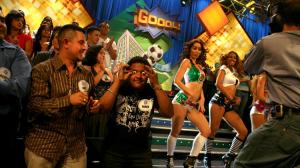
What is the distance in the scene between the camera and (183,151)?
6.54 metres

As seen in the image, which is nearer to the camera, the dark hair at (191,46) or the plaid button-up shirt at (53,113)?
the plaid button-up shirt at (53,113)

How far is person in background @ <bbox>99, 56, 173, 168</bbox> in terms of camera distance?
3221 millimetres

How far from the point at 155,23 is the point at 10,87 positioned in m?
9.41

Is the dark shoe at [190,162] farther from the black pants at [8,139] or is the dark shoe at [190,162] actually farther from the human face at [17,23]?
the human face at [17,23]

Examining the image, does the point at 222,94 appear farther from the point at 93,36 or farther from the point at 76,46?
the point at 76,46

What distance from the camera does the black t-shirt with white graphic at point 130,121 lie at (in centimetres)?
326

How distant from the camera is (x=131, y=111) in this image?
3.34 m

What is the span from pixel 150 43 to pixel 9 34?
Answer: 7898 mm

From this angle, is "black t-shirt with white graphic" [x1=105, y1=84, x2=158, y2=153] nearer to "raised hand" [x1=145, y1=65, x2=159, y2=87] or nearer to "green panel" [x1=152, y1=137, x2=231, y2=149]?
"raised hand" [x1=145, y1=65, x2=159, y2=87]

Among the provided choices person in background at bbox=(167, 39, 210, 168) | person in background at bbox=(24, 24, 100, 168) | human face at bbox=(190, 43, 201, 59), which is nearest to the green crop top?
person in background at bbox=(167, 39, 210, 168)

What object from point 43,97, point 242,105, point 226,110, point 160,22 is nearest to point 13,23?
point 43,97

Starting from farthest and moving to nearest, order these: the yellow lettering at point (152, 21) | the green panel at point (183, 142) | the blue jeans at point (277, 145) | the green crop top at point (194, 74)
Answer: the yellow lettering at point (152, 21)
the green panel at point (183, 142)
the green crop top at point (194, 74)
the blue jeans at point (277, 145)

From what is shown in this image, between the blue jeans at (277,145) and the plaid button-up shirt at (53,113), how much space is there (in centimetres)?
139

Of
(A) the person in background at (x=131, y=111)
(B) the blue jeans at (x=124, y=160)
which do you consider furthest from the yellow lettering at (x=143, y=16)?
(B) the blue jeans at (x=124, y=160)
